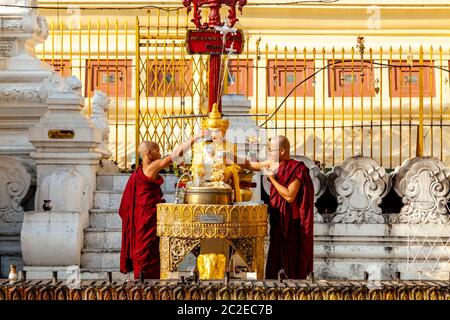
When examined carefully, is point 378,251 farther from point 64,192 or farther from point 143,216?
point 64,192

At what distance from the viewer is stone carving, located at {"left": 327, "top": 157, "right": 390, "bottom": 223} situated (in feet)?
42.3

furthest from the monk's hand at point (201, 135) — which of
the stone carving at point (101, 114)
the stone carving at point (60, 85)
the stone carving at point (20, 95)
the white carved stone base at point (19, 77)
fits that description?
the stone carving at point (101, 114)

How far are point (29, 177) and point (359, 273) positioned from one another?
128 inches

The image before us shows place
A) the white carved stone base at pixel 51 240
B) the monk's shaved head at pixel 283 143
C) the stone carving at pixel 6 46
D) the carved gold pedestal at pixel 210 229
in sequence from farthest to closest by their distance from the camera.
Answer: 1. the stone carving at pixel 6 46
2. the white carved stone base at pixel 51 240
3. the monk's shaved head at pixel 283 143
4. the carved gold pedestal at pixel 210 229

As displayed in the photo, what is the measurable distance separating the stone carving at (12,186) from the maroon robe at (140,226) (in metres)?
1.82

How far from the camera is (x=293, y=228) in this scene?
36.7 ft

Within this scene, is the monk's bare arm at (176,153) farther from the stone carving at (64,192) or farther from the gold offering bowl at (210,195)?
the stone carving at (64,192)

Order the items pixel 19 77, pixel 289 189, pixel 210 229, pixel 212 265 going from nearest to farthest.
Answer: pixel 210 229 → pixel 212 265 → pixel 289 189 → pixel 19 77

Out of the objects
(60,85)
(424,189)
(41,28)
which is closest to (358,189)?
(424,189)

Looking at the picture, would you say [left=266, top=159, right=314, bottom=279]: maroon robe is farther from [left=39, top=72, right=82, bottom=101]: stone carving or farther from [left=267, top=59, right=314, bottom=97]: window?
[left=267, top=59, right=314, bottom=97]: window

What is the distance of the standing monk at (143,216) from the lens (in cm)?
1112

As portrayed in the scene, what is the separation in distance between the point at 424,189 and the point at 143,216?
3130 millimetres

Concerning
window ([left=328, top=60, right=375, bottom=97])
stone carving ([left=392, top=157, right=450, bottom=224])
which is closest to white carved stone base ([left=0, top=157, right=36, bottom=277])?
stone carving ([left=392, top=157, right=450, bottom=224])

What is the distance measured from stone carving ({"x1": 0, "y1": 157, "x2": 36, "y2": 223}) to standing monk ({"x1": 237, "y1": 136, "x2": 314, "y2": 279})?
269 centimetres
